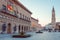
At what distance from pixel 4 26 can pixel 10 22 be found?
409cm

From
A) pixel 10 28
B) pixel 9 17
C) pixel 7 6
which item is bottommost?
pixel 10 28

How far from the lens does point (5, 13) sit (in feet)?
98.3

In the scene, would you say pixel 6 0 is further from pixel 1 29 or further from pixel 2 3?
pixel 1 29

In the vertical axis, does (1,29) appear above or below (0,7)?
below

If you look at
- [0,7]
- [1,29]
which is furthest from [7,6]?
[1,29]

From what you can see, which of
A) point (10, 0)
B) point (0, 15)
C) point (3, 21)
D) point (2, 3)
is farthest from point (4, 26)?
point (10, 0)

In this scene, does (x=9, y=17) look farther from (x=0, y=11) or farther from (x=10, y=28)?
(x=0, y=11)

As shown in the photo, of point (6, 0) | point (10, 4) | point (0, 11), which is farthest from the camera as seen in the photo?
point (10, 4)

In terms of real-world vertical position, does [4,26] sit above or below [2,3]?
below

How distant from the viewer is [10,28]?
34250 mm

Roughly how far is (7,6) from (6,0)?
1.50m

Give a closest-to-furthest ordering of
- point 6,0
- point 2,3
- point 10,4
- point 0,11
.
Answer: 1. point 0,11
2. point 2,3
3. point 6,0
4. point 10,4

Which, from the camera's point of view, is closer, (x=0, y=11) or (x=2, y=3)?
(x=0, y=11)

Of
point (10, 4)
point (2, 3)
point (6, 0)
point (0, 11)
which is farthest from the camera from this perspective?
point (10, 4)
